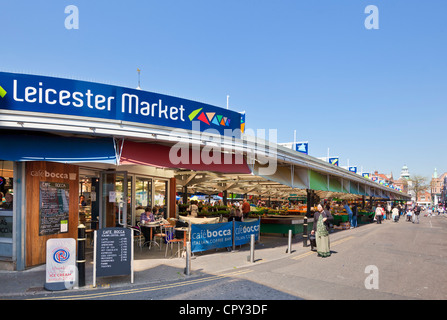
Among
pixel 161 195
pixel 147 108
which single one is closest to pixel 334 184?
pixel 161 195

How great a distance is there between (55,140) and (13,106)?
1.35 m

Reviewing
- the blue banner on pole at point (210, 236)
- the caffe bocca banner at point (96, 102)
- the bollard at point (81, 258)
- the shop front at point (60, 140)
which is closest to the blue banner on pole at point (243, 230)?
the blue banner on pole at point (210, 236)

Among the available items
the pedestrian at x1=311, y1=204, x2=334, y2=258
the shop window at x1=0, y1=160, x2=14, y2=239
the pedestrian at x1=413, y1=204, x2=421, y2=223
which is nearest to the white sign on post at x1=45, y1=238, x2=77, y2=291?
the shop window at x1=0, y1=160, x2=14, y2=239

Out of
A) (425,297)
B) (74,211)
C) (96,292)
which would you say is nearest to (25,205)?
(74,211)

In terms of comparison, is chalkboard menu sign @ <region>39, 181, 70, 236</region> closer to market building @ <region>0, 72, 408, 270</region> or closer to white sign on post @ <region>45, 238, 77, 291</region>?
market building @ <region>0, 72, 408, 270</region>

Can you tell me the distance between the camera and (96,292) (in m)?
7.23

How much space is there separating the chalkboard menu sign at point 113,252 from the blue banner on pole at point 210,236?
10.6ft

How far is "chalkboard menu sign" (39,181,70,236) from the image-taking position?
949cm

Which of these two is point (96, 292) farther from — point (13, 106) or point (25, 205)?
point (13, 106)

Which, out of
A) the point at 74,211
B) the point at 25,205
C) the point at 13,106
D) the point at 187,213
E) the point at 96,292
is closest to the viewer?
the point at 96,292

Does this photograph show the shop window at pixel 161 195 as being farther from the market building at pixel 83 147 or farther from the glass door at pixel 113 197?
the market building at pixel 83 147

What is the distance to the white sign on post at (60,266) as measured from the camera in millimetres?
7375

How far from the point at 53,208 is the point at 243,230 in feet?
22.6

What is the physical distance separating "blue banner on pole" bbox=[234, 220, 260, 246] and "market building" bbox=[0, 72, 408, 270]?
2.24 m
